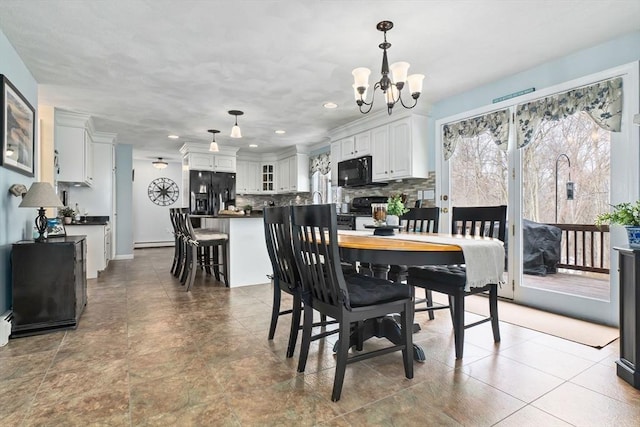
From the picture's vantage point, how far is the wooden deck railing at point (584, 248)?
10.1ft

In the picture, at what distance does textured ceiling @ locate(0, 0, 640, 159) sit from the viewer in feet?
7.79

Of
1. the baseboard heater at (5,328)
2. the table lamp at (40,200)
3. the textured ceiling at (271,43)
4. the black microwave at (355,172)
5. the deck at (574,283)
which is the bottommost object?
the baseboard heater at (5,328)

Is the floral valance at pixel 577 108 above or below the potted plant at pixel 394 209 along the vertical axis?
above

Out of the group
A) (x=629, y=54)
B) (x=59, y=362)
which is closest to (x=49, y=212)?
(x=59, y=362)

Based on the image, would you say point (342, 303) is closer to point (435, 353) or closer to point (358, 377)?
point (358, 377)

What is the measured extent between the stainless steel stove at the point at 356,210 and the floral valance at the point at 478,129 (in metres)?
1.32

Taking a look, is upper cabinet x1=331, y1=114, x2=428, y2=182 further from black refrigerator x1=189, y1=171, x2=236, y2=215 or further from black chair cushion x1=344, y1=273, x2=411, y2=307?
black refrigerator x1=189, y1=171, x2=236, y2=215

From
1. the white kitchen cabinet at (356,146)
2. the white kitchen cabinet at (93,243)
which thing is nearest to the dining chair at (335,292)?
the white kitchen cabinet at (356,146)

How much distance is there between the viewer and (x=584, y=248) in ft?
10.6

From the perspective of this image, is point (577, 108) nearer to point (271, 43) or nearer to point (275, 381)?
point (271, 43)

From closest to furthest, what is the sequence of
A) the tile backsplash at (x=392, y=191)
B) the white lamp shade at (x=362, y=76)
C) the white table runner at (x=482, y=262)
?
the white table runner at (x=482, y=262) → the white lamp shade at (x=362, y=76) → the tile backsplash at (x=392, y=191)

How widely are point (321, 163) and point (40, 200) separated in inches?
192

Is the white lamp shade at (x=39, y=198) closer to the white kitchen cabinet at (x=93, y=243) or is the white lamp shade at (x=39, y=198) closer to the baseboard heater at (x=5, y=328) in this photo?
the baseboard heater at (x=5, y=328)

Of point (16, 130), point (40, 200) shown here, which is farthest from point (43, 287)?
point (16, 130)
